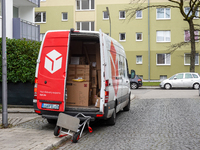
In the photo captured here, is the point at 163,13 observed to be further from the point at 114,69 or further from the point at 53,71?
the point at 53,71

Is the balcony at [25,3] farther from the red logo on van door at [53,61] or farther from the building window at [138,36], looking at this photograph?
the building window at [138,36]

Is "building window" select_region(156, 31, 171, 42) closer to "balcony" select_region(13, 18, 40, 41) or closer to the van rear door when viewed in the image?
"balcony" select_region(13, 18, 40, 41)

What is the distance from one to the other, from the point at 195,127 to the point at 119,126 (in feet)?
6.79

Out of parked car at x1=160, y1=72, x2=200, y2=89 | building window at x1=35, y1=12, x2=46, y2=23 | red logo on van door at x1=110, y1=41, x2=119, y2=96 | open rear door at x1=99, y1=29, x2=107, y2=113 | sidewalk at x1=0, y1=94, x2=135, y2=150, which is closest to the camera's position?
sidewalk at x1=0, y1=94, x2=135, y2=150

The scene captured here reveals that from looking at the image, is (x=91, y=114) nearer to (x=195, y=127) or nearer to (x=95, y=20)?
(x=195, y=127)

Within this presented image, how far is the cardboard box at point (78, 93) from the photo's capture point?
8.74 metres

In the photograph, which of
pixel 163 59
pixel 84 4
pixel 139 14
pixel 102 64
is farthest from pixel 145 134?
pixel 84 4

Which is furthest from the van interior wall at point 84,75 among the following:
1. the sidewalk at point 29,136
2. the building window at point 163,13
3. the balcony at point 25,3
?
the building window at point 163,13

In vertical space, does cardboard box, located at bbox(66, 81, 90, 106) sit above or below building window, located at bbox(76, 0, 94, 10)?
below

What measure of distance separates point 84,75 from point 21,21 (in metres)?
12.5

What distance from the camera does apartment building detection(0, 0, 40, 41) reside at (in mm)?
19562

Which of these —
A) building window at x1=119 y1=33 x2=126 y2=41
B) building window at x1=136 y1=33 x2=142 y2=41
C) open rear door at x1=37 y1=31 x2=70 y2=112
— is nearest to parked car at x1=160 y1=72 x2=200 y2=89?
building window at x1=136 y1=33 x2=142 y2=41

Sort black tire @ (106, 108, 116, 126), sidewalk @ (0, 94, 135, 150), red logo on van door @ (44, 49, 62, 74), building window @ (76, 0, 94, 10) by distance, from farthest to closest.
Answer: building window @ (76, 0, 94, 10) → black tire @ (106, 108, 116, 126) → red logo on van door @ (44, 49, 62, 74) → sidewalk @ (0, 94, 135, 150)

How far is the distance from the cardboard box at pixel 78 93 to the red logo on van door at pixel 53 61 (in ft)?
2.94
